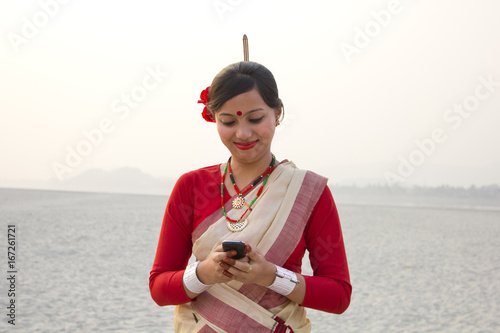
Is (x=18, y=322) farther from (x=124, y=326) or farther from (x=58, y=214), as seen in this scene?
(x=58, y=214)

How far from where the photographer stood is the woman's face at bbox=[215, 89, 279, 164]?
2041 mm

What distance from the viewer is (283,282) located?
6.34ft

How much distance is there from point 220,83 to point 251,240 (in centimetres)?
62

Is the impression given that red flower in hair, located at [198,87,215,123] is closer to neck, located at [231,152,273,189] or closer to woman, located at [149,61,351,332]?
woman, located at [149,61,351,332]

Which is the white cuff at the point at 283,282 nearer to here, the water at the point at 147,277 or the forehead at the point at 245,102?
the forehead at the point at 245,102

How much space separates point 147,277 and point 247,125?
7003 millimetres

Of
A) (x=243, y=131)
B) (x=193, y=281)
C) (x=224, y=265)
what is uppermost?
(x=243, y=131)

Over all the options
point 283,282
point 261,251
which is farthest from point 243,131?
point 283,282

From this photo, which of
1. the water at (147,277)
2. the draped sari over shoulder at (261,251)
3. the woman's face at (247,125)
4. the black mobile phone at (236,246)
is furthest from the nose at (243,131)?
→ the water at (147,277)

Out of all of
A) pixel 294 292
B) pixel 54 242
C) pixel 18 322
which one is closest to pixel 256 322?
pixel 294 292

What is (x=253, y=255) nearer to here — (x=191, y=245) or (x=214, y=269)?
(x=214, y=269)

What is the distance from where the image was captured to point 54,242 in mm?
11602

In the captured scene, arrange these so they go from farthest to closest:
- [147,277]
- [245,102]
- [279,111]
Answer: [147,277] → [279,111] → [245,102]

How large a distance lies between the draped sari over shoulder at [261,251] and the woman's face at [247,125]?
17 centimetres
